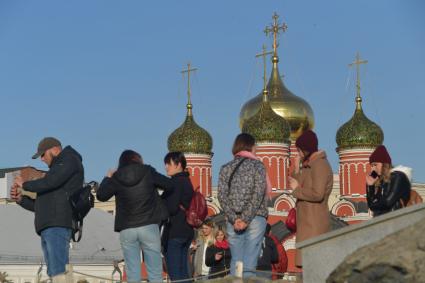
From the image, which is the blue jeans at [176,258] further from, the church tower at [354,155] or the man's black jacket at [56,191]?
the church tower at [354,155]

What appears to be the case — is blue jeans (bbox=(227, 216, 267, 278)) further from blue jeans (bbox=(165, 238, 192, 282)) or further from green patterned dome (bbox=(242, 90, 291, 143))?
green patterned dome (bbox=(242, 90, 291, 143))

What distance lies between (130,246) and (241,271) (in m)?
1.03

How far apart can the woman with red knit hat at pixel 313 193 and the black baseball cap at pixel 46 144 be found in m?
2.22

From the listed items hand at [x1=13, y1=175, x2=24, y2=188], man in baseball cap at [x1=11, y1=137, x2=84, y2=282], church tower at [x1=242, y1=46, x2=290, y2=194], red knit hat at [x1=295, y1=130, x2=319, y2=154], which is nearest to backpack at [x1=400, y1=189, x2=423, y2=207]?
red knit hat at [x1=295, y1=130, x2=319, y2=154]

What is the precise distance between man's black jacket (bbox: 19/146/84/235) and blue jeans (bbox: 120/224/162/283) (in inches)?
21.9

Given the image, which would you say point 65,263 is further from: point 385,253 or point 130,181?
point 385,253

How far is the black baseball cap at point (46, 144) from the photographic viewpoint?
9.66 metres

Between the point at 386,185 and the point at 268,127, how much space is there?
33099 mm

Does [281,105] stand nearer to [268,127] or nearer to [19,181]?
[268,127]

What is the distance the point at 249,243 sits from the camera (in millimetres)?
9312

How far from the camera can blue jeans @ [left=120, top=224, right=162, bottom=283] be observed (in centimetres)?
918

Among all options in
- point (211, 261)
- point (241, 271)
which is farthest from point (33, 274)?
point (241, 271)

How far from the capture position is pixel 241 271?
8.88 m

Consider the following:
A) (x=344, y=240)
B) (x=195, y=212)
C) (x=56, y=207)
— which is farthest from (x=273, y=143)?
(x=344, y=240)
